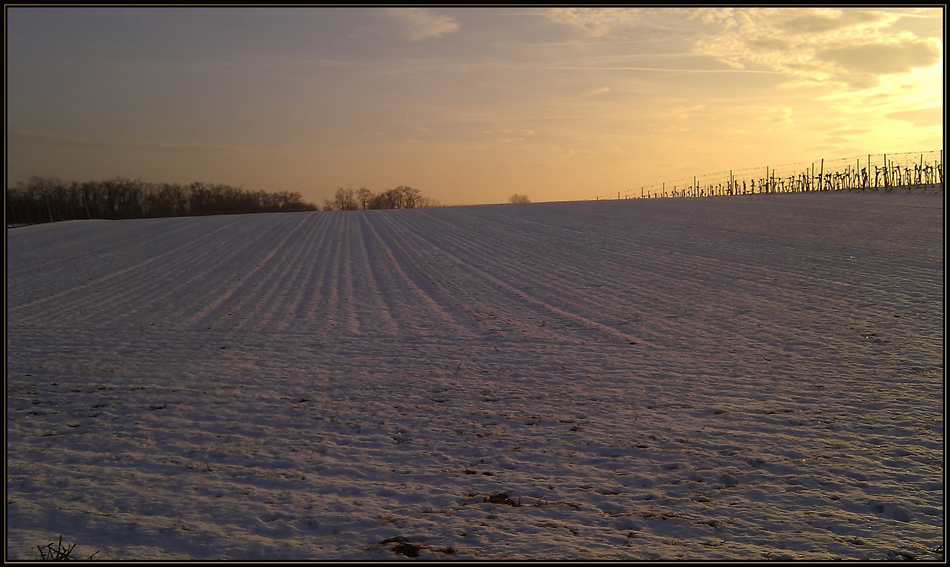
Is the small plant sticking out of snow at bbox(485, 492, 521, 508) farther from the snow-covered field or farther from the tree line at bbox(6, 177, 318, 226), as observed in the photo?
the tree line at bbox(6, 177, 318, 226)

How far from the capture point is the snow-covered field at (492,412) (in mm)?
3965

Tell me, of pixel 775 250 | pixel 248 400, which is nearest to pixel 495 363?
pixel 248 400

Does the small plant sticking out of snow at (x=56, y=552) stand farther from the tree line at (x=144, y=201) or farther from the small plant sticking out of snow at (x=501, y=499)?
the tree line at (x=144, y=201)

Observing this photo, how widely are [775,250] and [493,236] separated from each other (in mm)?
9151

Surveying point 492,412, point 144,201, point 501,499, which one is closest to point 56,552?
point 501,499

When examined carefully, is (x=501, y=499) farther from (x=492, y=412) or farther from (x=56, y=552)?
(x=56, y=552)

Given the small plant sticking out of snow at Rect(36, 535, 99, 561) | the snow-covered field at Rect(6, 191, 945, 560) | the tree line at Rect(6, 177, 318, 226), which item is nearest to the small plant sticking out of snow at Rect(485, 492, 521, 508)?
the snow-covered field at Rect(6, 191, 945, 560)

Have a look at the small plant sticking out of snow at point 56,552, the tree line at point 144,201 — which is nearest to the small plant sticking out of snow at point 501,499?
the small plant sticking out of snow at point 56,552

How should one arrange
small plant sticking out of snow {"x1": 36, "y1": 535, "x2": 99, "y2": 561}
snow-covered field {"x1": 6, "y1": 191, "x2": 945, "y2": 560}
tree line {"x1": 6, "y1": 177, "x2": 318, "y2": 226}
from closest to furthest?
1. small plant sticking out of snow {"x1": 36, "y1": 535, "x2": 99, "y2": 561}
2. snow-covered field {"x1": 6, "y1": 191, "x2": 945, "y2": 560}
3. tree line {"x1": 6, "y1": 177, "x2": 318, "y2": 226}

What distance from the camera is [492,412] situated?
6164 millimetres

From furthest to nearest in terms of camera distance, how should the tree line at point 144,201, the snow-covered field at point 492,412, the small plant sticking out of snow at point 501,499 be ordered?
the tree line at point 144,201
the small plant sticking out of snow at point 501,499
the snow-covered field at point 492,412

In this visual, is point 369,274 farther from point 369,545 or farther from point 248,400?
point 369,545

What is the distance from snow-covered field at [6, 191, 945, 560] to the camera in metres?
3.96

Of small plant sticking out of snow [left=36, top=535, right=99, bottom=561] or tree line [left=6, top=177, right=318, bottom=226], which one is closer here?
small plant sticking out of snow [left=36, top=535, right=99, bottom=561]
